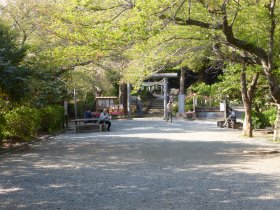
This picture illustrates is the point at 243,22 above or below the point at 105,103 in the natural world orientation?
above

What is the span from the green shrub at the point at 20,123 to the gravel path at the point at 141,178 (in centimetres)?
198

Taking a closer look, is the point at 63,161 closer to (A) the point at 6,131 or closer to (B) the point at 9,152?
(B) the point at 9,152

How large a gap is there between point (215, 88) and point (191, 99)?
1248 centimetres

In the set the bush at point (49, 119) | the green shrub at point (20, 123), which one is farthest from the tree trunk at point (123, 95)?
the green shrub at point (20, 123)

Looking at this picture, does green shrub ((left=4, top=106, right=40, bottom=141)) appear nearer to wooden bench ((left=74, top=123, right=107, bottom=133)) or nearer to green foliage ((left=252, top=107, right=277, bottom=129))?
wooden bench ((left=74, top=123, right=107, bottom=133))

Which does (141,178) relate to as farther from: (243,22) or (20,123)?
(20,123)

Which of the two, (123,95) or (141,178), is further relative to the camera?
(123,95)

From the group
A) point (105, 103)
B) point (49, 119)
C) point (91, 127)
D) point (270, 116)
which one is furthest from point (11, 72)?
point (105, 103)

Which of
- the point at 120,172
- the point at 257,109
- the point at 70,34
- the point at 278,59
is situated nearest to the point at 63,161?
the point at 120,172

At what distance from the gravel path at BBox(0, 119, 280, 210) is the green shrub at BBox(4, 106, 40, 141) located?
1.98 metres

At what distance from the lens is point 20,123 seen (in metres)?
15.8

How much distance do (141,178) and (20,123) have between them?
8790mm

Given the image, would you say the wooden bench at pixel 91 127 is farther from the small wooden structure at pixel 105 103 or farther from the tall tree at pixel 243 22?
the tall tree at pixel 243 22

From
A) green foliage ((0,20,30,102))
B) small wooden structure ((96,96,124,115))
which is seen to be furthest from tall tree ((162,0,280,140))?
small wooden structure ((96,96,124,115))
